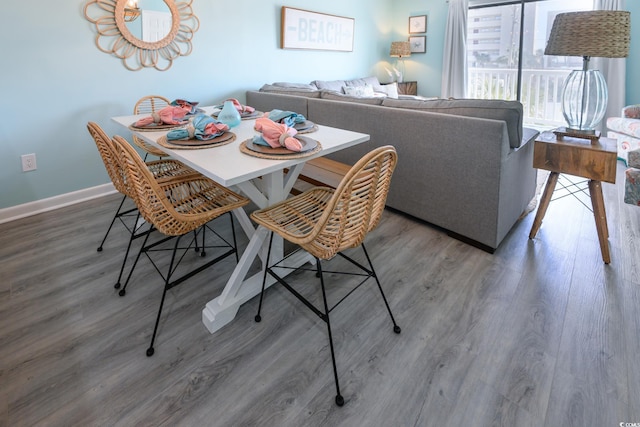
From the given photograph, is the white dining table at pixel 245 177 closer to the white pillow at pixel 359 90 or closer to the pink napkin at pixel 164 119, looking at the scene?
the pink napkin at pixel 164 119

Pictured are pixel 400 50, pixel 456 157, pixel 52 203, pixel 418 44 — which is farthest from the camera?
pixel 418 44

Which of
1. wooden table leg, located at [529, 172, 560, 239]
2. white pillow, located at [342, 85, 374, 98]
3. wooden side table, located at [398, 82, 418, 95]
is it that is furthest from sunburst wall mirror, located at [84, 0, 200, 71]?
wooden side table, located at [398, 82, 418, 95]

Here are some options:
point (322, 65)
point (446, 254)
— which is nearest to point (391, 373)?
point (446, 254)

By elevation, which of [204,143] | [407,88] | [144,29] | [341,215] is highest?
[144,29]

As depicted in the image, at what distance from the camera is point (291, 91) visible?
3193 millimetres

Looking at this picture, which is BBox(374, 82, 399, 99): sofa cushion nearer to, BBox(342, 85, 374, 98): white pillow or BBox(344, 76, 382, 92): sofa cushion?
BBox(344, 76, 382, 92): sofa cushion

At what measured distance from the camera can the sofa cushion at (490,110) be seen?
6.23ft

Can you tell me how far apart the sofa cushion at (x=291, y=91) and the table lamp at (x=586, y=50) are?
5.55 feet

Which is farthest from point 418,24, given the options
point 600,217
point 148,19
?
point 600,217

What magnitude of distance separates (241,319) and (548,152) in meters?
1.89

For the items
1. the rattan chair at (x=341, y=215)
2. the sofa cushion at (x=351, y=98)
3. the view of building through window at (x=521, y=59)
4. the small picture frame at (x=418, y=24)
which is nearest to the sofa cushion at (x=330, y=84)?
the sofa cushion at (x=351, y=98)

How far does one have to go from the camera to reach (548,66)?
16.4 ft

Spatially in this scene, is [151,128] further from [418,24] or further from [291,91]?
[418,24]

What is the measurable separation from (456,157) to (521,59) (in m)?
4.00
